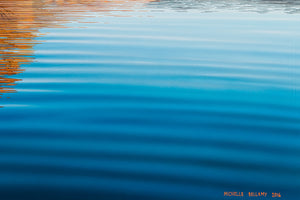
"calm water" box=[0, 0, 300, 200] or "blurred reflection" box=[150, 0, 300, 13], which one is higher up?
"blurred reflection" box=[150, 0, 300, 13]

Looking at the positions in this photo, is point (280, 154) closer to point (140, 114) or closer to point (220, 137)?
point (220, 137)

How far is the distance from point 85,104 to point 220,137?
1876mm

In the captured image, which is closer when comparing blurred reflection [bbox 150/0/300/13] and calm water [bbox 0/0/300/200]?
calm water [bbox 0/0/300/200]

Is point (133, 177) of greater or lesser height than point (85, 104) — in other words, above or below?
below

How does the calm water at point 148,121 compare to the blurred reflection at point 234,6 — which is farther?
the blurred reflection at point 234,6

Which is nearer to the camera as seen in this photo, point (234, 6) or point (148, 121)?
point (148, 121)

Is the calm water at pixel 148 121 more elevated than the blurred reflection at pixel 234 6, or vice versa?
the blurred reflection at pixel 234 6

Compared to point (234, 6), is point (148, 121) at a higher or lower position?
lower

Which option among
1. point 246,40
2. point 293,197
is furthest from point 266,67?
point 293,197

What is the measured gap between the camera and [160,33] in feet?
43.9

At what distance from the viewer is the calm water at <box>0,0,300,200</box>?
157 inches

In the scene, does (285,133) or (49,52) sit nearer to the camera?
(285,133)

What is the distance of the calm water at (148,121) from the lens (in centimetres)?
399

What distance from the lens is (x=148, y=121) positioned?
553 cm
